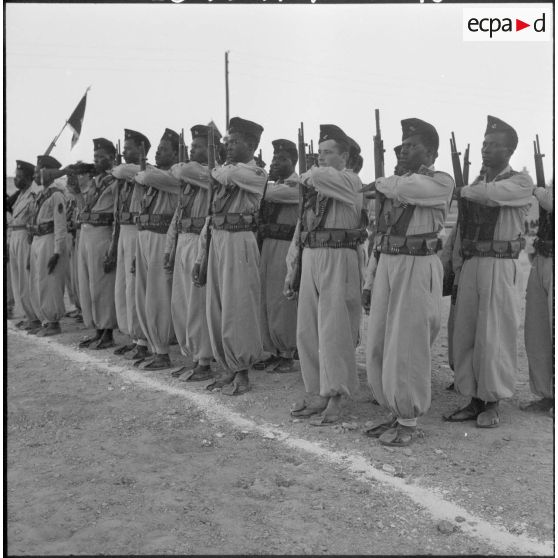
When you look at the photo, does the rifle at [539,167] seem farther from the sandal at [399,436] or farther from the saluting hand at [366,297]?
the sandal at [399,436]

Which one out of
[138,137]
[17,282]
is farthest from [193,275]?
[17,282]

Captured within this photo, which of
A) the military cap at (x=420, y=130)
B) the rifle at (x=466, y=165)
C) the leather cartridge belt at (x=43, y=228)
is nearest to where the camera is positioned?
the military cap at (x=420, y=130)

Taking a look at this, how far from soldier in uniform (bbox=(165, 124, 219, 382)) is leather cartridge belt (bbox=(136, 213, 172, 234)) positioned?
0.21 meters

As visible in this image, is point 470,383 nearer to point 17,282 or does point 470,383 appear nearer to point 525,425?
point 525,425

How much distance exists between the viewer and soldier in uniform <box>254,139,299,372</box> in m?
6.75

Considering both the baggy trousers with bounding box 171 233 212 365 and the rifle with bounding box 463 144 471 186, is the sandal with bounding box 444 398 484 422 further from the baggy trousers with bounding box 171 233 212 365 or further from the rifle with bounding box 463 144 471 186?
the baggy trousers with bounding box 171 233 212 365

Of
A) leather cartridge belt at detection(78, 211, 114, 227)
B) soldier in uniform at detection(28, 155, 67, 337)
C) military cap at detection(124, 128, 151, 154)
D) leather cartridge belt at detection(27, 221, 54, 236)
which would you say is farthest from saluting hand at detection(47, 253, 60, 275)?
military cap at detection(124, 128, 151, 154)

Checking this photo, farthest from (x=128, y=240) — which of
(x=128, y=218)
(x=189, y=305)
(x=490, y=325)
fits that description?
(x=490, y=325)

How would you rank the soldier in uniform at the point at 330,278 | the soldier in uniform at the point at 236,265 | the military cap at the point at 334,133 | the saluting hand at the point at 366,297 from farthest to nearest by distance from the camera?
the soldier in uniform at the point at 236,265 → the military cap at the point at 334,133 → the soldier in uniform at the point at 330,278 → the saluting hand at the point at 366,297

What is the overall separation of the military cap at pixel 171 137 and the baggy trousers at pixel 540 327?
12.9 ft

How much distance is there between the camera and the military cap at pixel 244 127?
594 cm

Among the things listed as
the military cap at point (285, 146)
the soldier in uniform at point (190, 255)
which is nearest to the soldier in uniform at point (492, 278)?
the military cap at point (285, 146)

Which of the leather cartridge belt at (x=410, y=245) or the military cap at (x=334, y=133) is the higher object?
the military cap at (x=334, y=133)

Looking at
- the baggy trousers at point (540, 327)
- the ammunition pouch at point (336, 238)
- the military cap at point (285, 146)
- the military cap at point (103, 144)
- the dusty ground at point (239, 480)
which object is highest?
the military cap at point (103, 144)
